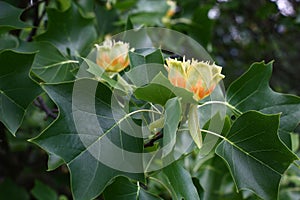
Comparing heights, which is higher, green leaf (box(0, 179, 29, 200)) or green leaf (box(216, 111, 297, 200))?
green leaf (box(216, 111, 297, 200))

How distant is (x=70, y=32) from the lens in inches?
55.3

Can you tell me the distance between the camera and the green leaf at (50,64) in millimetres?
1177

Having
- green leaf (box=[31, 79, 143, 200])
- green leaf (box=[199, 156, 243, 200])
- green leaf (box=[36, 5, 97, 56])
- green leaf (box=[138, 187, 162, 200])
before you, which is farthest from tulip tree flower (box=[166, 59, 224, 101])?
green leaf (box=[199, 156, 243, 200])

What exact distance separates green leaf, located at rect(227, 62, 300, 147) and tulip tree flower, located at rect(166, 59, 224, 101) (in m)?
0.24

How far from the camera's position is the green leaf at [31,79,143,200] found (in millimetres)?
855

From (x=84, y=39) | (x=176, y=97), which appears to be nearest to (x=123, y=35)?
(x=84, y=39)

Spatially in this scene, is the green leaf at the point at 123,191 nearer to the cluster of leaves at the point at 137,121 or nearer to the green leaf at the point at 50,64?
the cluster of leaves at the point at 137,121

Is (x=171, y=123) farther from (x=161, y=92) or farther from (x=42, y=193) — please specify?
(x=42, y=193)

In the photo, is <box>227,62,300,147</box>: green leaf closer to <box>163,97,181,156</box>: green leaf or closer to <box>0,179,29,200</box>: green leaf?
<box>163,97,181,156</box>: green leaf

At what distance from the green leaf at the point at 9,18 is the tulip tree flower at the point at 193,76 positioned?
48cm

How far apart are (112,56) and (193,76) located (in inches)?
9.3

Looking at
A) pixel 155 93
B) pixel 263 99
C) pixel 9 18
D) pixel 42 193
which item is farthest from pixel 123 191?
pixel 42 193

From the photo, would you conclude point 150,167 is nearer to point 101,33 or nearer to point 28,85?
point 28,85

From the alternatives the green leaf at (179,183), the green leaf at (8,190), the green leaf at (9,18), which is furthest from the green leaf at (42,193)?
the green leaf at (179,183)
